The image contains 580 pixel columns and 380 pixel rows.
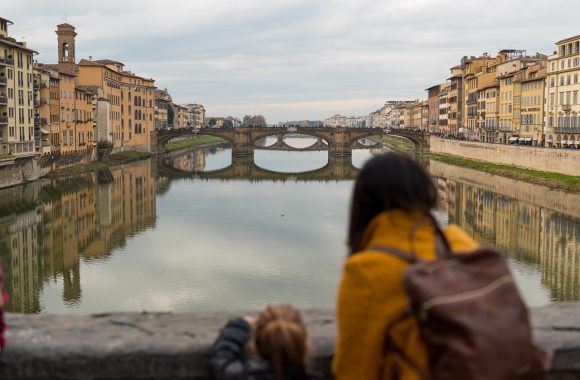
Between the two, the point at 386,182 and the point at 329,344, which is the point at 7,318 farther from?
the point at 386,182

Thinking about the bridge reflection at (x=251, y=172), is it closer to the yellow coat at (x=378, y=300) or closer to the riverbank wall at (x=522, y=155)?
the riverbank wall at (x=522, y=155)

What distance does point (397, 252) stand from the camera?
6.84 feet

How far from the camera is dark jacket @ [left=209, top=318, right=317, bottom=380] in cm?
240

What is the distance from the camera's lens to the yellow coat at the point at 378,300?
2.05 meters

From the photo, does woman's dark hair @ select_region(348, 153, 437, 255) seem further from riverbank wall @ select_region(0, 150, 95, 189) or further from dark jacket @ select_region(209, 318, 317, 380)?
riverbank wall @ select_region(0, 150, 95, 189)

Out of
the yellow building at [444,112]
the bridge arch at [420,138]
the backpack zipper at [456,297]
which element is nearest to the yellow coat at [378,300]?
the backpack zipper at [456,297]

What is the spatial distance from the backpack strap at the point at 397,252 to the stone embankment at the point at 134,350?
33.4 inches

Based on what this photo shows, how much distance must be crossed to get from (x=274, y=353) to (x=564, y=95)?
5272cm

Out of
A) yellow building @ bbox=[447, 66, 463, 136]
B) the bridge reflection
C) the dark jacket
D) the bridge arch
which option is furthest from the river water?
yellow building @ bbox=[447, 66, 463, 136]

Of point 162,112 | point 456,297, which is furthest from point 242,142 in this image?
point 456,297

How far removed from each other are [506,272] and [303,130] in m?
76.5

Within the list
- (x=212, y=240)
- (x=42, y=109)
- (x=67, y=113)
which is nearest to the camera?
(x=212, y=240)

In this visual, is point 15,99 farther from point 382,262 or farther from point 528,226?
point 382,262

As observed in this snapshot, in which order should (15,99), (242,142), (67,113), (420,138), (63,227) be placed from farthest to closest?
(242,142) < (420,138) < (67,113) < (15,99) < (63,227)
